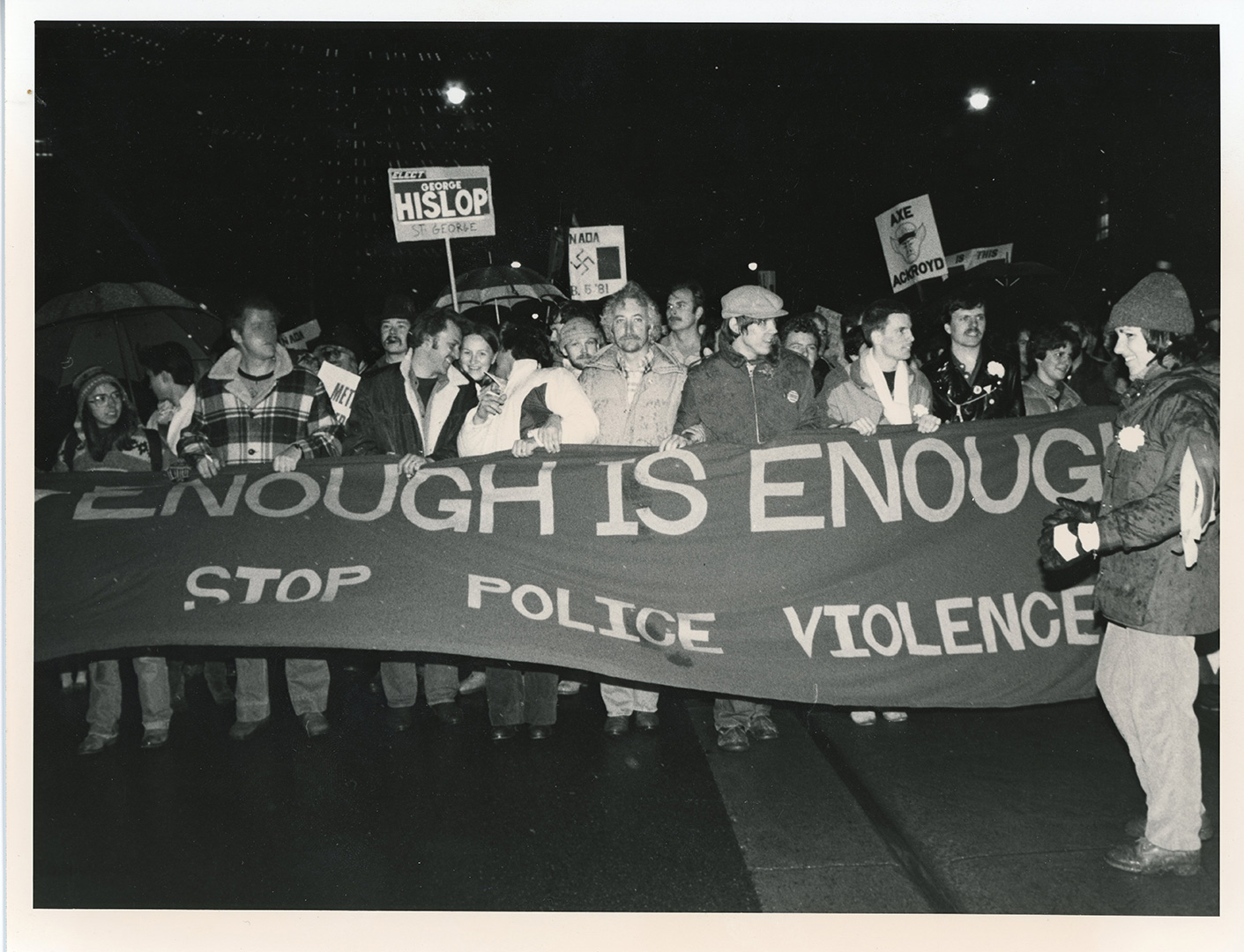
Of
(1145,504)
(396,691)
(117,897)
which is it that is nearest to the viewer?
(1145,504)

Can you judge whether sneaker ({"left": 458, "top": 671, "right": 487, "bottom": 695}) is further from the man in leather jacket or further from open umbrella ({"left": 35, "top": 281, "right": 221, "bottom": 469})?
the man in leather jacket

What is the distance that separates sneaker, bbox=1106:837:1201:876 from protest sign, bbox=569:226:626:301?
16.9ft

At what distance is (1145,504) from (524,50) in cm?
435

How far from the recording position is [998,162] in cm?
1106

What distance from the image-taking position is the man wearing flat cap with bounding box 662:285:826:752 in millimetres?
4820

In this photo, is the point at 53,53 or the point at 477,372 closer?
the point at 53,53

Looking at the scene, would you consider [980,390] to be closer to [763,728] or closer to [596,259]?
[763,728]

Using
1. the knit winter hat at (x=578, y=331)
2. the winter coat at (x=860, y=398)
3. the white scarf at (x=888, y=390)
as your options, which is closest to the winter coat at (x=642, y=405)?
the knit winter hat at (x=578, y=331)

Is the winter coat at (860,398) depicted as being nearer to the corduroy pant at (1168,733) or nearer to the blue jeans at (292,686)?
the corduroy pant at (1168,733)

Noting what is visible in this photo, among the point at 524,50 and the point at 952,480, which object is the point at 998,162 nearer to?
the point at 524,50

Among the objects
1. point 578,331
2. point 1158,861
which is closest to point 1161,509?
point 1158,861

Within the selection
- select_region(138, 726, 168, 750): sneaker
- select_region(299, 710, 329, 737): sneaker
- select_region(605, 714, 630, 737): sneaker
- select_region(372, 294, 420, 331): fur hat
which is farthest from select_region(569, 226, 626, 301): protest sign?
select_region(138, 726, 168, 750): sneaker

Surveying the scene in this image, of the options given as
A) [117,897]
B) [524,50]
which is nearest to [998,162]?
[524,50]

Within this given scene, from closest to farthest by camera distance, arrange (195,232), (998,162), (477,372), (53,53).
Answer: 1. (53,53)
2. (477,372)
3. (195,232)
4. (998,162)
